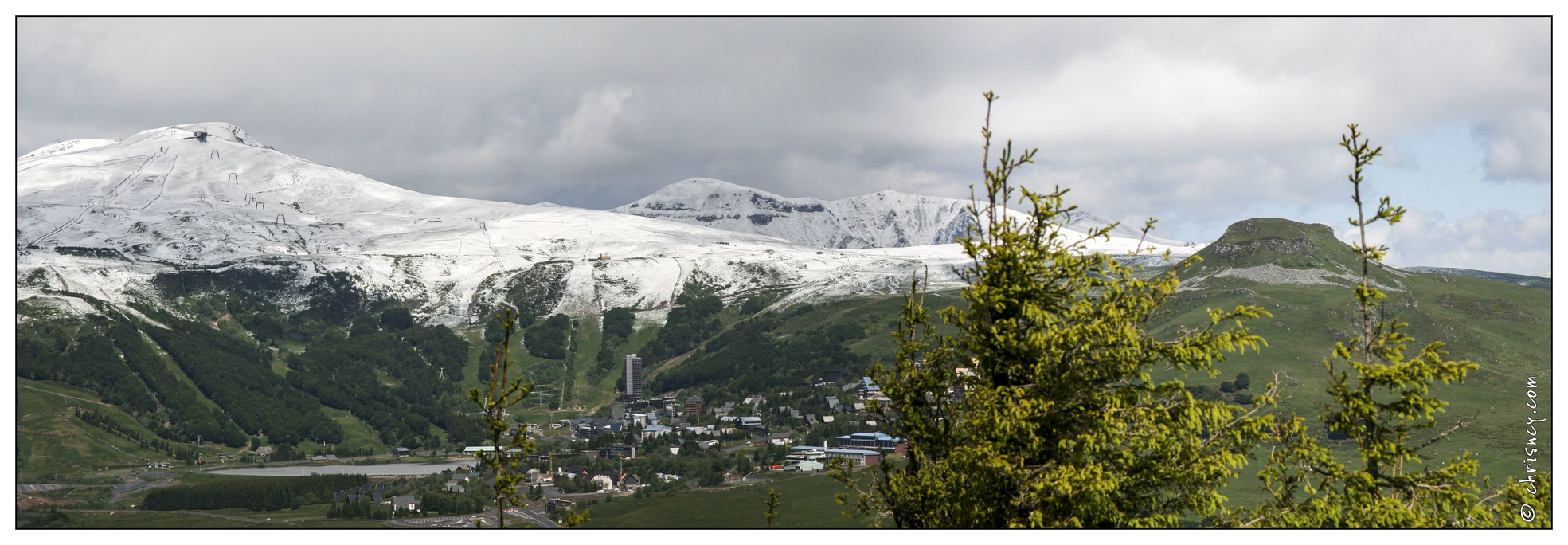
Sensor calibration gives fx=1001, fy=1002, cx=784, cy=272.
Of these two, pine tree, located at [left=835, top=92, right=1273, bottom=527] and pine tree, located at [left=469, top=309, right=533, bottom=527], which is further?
pine tree, located at [left=835, top=92, right=1273, bottom=527]

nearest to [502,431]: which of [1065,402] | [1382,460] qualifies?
[1065,402]

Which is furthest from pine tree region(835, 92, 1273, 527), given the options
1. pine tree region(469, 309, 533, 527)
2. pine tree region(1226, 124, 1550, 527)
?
pine tree region(469, 309, 533, 527)

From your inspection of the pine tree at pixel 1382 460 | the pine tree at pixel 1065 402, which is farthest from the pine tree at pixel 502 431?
the pine tree at pixel 1382 460

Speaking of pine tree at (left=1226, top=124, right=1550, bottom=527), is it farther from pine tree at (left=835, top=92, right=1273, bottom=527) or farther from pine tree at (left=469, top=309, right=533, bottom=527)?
pine tree at (left=469, top=309, right=533, bottom=527)

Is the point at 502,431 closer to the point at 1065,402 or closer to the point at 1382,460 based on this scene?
the point at 1065,402
